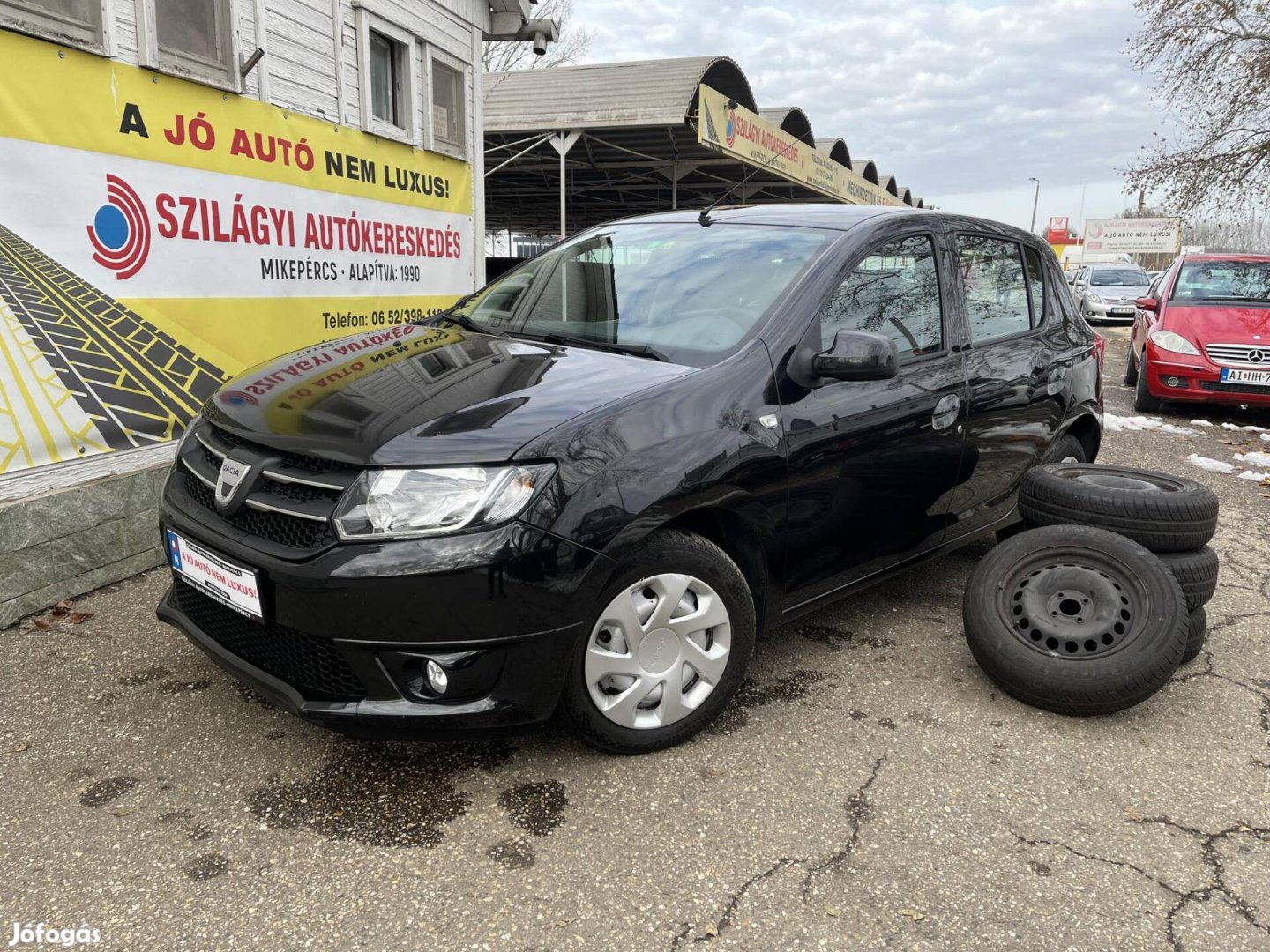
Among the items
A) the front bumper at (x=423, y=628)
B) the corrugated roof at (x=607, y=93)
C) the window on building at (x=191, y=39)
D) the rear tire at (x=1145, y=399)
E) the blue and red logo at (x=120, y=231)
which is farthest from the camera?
the corrugated roof at (x=607, y=93)

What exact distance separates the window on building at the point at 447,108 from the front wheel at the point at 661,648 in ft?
16.8

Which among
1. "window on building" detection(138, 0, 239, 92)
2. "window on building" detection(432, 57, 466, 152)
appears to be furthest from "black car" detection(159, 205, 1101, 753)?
"window on building" detection(432, 57, 466, 152)

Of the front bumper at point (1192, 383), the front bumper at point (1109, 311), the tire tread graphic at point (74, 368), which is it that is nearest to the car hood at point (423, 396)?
the tire tread graphic at point (74, 368)

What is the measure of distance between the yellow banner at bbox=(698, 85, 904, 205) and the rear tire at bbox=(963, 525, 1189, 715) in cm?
539

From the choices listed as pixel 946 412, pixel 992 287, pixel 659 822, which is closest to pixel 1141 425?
pixel 992 287

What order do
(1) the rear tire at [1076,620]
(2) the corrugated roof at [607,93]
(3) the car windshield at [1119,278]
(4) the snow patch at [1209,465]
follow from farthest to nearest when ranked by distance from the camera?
(3) the car windshield at [1119,278] → (2) the corrugated roof at [607,93] → (4) the snow patch at [1209,465] → (1) the rear tire at [1076,620]

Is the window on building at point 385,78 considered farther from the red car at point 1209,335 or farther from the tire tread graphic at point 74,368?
the red car at point 1209,335

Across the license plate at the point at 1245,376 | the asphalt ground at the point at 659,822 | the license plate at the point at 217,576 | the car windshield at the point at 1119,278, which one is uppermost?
the car windshield at the point at 1119,278

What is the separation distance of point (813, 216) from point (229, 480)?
2.36m

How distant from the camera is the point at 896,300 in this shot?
3.45 m

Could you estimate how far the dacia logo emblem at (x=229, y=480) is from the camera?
2451 mm

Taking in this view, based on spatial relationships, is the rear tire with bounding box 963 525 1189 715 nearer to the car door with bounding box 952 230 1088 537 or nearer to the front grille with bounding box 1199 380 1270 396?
the car door with bounding box 952 230 1088 537

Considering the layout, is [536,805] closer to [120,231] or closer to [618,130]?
[120,231]

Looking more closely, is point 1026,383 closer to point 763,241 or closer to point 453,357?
point 763,241
